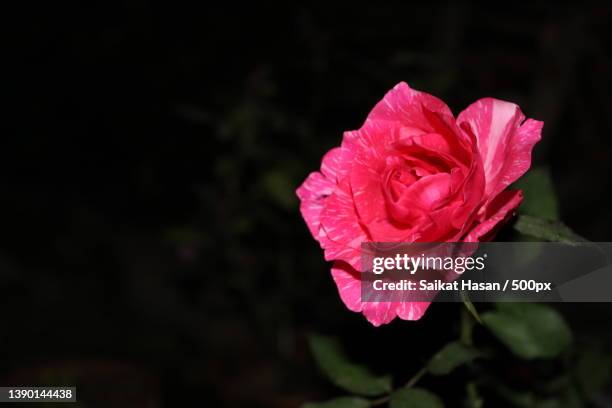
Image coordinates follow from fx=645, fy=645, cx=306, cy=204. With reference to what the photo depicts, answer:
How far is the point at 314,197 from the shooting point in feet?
1.35

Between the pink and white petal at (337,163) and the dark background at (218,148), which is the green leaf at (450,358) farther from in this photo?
the dark background at (218,148)

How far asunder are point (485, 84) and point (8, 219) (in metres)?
1.69

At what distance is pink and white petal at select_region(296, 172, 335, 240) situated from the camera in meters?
0.41

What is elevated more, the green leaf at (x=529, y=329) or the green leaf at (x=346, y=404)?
the green leaf at (x=529, y=329)

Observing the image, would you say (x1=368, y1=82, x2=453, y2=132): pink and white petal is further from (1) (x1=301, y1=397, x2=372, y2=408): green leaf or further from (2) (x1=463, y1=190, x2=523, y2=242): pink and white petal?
(1) (x1=301, y1=397, x2=372, y2=408): green leaf

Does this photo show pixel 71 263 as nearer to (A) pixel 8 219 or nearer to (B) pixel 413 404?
(A) pixel 8 219

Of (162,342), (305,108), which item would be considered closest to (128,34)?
(305,108)

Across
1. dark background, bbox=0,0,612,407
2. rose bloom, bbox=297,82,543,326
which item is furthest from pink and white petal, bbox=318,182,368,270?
dark background, bbox=0,0,612,407

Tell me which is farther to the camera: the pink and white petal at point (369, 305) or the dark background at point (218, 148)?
the dark background at point (218, 148)

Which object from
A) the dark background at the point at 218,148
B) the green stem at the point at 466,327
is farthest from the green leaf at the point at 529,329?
the dark background at the point at 218,148

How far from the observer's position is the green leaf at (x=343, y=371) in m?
0.50

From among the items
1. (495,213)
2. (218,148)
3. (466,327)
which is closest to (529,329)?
(466,327)

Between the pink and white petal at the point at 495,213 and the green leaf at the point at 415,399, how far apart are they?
0.14m

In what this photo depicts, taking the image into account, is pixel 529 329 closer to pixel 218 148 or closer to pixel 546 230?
pixel 546 230
